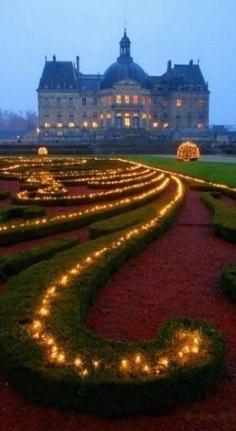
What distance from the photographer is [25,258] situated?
655 cm

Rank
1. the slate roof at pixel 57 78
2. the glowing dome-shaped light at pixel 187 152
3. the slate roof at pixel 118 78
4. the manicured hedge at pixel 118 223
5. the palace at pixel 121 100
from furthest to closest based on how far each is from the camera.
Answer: the slate roof at pixel 57 78 → the slate roof at pixel 118 78 → the palace at pixel 121 100 → the glowing dome-shaped light at pixel 187 152 → the manicured hedge at pixel 118 223

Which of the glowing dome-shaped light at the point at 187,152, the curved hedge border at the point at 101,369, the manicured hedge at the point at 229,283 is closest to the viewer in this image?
the curved hedge border at the point at 101,369

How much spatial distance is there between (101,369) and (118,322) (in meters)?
1.54

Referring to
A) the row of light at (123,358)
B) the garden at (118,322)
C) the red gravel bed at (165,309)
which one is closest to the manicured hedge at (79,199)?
the garden at (118,322)

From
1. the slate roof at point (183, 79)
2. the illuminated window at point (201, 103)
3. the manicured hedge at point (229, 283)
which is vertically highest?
the slate roof at point (183, 79)

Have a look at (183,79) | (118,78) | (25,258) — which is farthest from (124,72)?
(25,258)

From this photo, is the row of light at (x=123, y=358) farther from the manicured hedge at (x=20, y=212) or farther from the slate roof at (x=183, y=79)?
the slate roof at (x=183, y=79)

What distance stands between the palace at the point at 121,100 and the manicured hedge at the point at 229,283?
81.2m

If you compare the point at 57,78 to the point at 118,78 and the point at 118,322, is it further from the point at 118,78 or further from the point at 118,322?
the point at 118,322

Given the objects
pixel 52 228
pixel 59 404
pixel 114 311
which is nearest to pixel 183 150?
pixel 52 228

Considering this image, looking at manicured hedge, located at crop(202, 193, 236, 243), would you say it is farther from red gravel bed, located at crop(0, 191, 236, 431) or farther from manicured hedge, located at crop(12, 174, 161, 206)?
manicured hedge, located at crop(12, 174, 161, 206)

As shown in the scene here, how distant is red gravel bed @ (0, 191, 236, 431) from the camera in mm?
3605

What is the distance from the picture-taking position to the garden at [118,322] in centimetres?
364

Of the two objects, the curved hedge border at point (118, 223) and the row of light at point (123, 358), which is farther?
the curved hedge border at point (118, 223)
